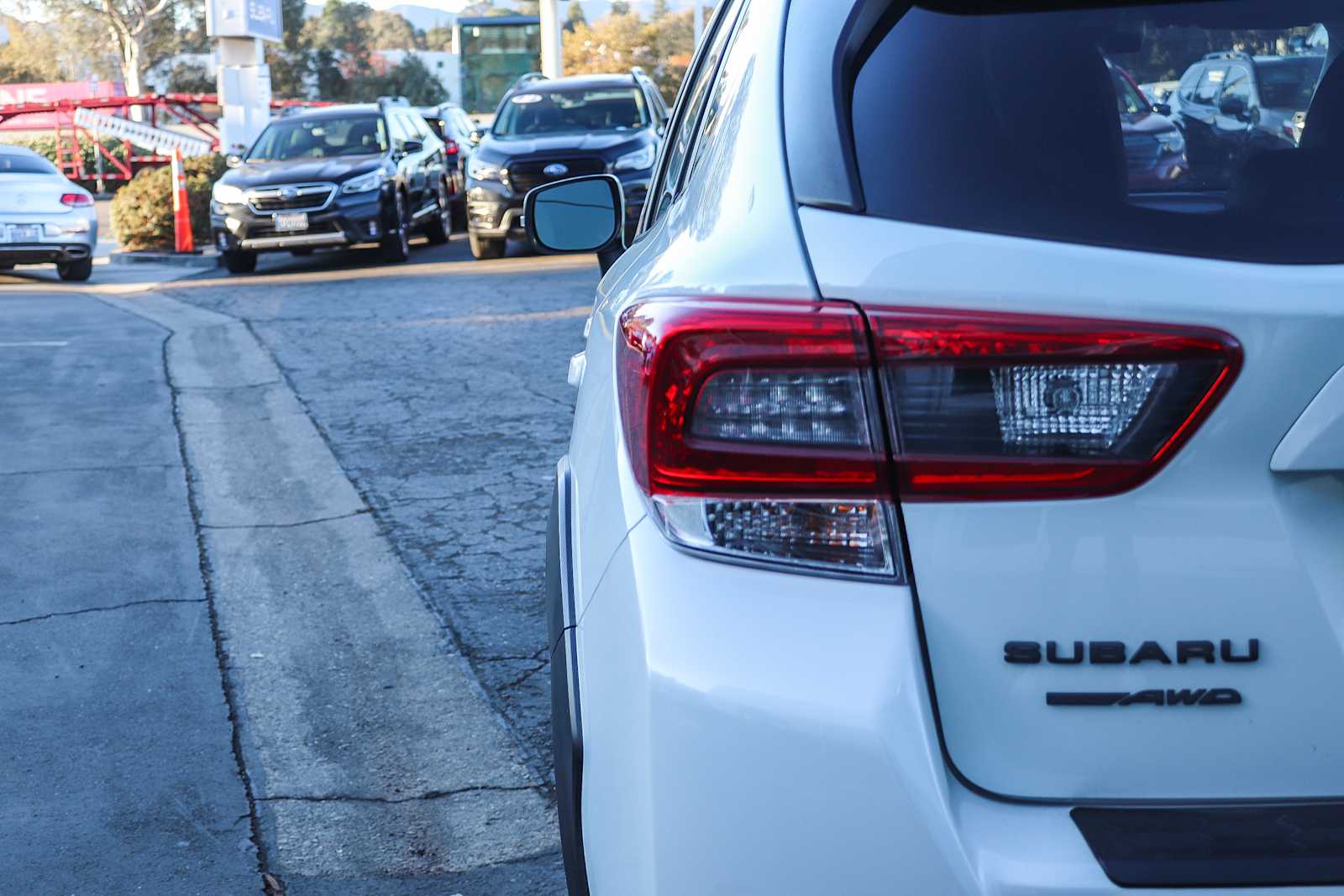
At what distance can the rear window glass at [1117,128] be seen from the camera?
1.54 metres

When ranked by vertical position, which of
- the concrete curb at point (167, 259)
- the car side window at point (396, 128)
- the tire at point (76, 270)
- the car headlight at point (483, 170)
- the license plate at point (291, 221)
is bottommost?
the concrete curb at point (167, 259)

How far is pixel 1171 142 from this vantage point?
1.87 meters

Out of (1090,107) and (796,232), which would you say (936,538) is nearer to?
(796,232)

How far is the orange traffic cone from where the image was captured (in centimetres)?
1842

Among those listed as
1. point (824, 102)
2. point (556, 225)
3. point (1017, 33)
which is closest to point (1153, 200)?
point (1017, 33)

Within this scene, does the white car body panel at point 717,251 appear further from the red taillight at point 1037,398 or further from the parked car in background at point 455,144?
the parked car in background at point 455,144

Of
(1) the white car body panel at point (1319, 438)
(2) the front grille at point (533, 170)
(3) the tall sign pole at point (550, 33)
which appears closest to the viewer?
(1) the white car body panel at point (1319, 438)

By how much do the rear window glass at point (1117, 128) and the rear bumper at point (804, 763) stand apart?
0.43m

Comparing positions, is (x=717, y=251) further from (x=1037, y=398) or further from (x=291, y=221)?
(x=291, y=221)

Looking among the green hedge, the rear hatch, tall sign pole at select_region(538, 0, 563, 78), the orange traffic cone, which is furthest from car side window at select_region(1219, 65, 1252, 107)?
tall sign pole at select_region(538, 0, 563, 78)

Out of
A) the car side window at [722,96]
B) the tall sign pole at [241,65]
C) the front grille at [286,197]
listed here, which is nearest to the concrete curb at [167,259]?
the front grille at [286,197]

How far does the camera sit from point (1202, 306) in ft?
4.78

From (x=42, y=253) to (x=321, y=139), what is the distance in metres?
3.30

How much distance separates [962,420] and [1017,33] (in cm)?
50
